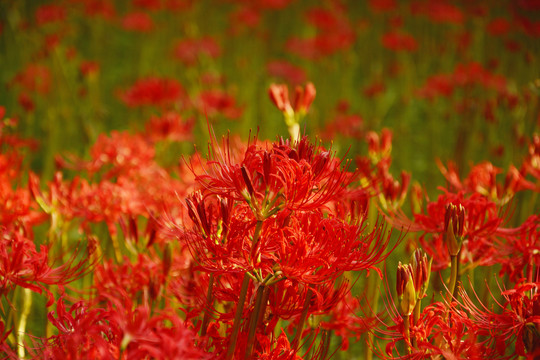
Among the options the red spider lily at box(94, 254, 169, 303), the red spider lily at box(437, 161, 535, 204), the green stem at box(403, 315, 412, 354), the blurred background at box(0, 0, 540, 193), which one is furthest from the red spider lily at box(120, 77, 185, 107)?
the green stem at box(403, 315, 412, 354)

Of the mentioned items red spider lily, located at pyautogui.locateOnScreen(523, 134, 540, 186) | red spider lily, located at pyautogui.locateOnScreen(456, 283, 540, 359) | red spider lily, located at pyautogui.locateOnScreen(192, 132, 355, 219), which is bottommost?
red spider lily, located at pyautogui.locateOnScreen(523, 134, 540, 186)

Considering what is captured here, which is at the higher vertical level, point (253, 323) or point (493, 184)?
point (253, 323)

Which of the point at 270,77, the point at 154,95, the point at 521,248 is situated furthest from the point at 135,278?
the point at 270,77

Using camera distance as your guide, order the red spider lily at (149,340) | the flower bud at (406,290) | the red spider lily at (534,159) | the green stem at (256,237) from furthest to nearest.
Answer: the red spider lily at (534,159)
the flower bud at (406,290)
the green stem at (256,237)
the red spider lily at (149,340)

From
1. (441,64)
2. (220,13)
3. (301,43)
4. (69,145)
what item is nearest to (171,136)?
(69,145)

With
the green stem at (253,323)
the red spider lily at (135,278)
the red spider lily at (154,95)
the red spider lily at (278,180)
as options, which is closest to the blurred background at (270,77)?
the red spider lily at (154,95)

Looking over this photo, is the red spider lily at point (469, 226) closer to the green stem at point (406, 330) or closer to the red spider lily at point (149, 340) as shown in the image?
the green stem at point (406, 330)

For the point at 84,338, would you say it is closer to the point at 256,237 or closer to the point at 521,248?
the point at 256,237

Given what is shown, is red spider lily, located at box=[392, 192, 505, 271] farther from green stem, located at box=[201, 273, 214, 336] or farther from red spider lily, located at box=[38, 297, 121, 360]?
red spider lily, located at box=[38, 297, 121, 360]

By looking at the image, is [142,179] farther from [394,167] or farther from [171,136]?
[394,167]

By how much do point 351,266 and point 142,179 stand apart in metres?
1.15

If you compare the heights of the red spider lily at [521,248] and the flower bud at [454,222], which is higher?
the flower bud at [454,222]

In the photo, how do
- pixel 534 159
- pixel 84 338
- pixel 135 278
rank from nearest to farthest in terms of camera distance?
pixel 84 338 → pixel 135 278 → pixel 534 159

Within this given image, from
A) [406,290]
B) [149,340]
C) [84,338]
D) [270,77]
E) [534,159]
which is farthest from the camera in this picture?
[270,77]
